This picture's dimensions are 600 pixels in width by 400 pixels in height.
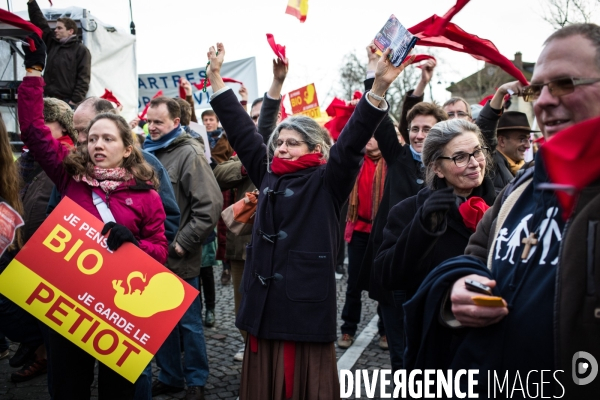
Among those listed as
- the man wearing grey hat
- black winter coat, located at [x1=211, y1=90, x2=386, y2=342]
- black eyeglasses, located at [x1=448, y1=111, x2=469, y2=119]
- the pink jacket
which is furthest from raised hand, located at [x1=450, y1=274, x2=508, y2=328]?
black eyeglasses, located at [x1=448, y1=111, x2=469, y2=119]

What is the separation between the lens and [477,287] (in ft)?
5.40

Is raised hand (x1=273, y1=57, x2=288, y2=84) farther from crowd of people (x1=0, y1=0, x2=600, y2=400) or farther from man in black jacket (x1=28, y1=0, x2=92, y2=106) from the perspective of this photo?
man in black jacket (x1=28, y1=0, x2=92, y2=106)

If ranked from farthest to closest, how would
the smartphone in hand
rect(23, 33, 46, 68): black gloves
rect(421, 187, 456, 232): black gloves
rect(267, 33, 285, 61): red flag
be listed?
rect(267, 33, 285, 61): red flag < rect(23, 33, 46, 68): black gloves < rect(421, 187, 456, 232): black gloves < the smartphone in hand

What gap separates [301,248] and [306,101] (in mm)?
7466

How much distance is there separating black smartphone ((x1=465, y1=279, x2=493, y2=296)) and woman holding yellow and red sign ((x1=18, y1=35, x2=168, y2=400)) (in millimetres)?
1984

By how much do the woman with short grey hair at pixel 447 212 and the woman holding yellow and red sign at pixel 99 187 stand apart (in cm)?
141

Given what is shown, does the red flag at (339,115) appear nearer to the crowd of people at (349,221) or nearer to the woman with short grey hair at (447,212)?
the crowd of people at (349,221)

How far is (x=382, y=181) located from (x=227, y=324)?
2.38 m

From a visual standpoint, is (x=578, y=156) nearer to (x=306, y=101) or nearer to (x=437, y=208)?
(x=437, y=208)

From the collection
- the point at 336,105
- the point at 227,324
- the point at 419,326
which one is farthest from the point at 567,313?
the point at 227,324

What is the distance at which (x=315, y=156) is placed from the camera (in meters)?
3.21

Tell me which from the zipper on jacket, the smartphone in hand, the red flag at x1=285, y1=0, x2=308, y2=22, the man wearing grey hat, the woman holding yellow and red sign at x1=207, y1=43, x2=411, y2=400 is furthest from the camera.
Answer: the man wearing grey hat

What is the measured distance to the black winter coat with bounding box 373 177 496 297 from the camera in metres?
2.62

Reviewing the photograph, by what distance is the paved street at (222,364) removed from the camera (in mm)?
4242
